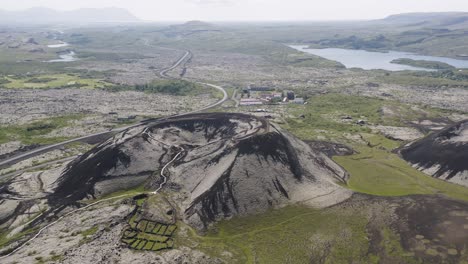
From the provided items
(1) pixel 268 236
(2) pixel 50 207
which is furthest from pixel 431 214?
(2) pixel 50 207

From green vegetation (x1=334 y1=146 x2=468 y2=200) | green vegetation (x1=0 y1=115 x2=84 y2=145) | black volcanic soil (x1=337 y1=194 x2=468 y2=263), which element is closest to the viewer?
black volcanic soil (x1=337 y1=194 x2=468 y2=263)

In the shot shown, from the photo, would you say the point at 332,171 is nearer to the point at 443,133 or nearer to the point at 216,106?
the point at 443,133

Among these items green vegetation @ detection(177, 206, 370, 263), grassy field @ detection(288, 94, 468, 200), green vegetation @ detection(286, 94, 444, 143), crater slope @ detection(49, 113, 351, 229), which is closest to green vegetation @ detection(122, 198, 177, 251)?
green vegetation @ detection(177, 206, 370, 263)

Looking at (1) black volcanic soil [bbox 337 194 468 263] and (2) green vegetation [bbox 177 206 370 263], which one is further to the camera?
(2) green vegetation [bbox 177 206 370 263]

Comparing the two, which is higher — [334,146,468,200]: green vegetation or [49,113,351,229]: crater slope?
[49,113,351,229]: crater slope

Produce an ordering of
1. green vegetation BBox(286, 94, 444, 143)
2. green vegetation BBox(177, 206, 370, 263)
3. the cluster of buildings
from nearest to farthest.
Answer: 1. green vegetation BBox(177, 206, 370, 263)
2. green vegetation BBox(286, 94, 444, 143)
3. the cluster of buildings

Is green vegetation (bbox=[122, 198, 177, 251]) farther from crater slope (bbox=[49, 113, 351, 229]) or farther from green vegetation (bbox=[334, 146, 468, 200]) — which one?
green vegetation (bbox=[334, 146, 468, 200])

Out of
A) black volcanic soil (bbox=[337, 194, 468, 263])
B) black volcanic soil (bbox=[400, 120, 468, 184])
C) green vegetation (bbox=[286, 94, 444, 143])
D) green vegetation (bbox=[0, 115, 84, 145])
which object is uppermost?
black volcanic soil (bbox=[400, 120, 468, 184])

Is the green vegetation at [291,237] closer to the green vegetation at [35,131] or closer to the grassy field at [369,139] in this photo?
the grassy field at [369,139]
